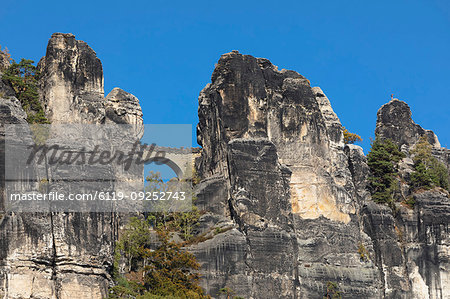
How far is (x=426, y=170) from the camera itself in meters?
85.3

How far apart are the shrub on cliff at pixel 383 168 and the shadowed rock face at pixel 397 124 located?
2.56 metres

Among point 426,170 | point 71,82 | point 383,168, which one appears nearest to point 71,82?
point 71,82

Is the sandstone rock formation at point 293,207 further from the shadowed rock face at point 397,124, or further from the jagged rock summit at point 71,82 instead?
the jagged rock summit at point 71,82

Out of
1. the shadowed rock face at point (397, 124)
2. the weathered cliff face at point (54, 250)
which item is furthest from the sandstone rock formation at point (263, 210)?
the shadowed rock face at point (397, 124)

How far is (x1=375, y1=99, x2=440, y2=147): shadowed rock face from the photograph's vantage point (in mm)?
90125

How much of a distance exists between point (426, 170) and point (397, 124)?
21.1ft

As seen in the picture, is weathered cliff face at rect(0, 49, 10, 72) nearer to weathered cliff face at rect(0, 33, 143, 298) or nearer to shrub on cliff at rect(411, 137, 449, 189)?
weathered cliff face at rect(0, 33, 143, 298)

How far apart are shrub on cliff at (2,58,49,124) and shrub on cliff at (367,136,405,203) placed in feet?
82.0

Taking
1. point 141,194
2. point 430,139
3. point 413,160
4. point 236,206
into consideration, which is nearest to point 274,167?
point 236,206

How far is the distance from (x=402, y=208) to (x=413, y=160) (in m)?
6.47

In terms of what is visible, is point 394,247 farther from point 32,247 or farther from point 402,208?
point 32,247

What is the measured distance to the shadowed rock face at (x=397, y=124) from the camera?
90.1 m

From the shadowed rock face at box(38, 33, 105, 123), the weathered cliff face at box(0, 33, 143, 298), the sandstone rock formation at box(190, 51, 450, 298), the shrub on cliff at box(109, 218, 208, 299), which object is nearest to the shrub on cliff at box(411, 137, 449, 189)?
the sandstone rock formation at box(190, 51, 450, 298)

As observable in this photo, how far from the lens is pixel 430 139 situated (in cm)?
9456
